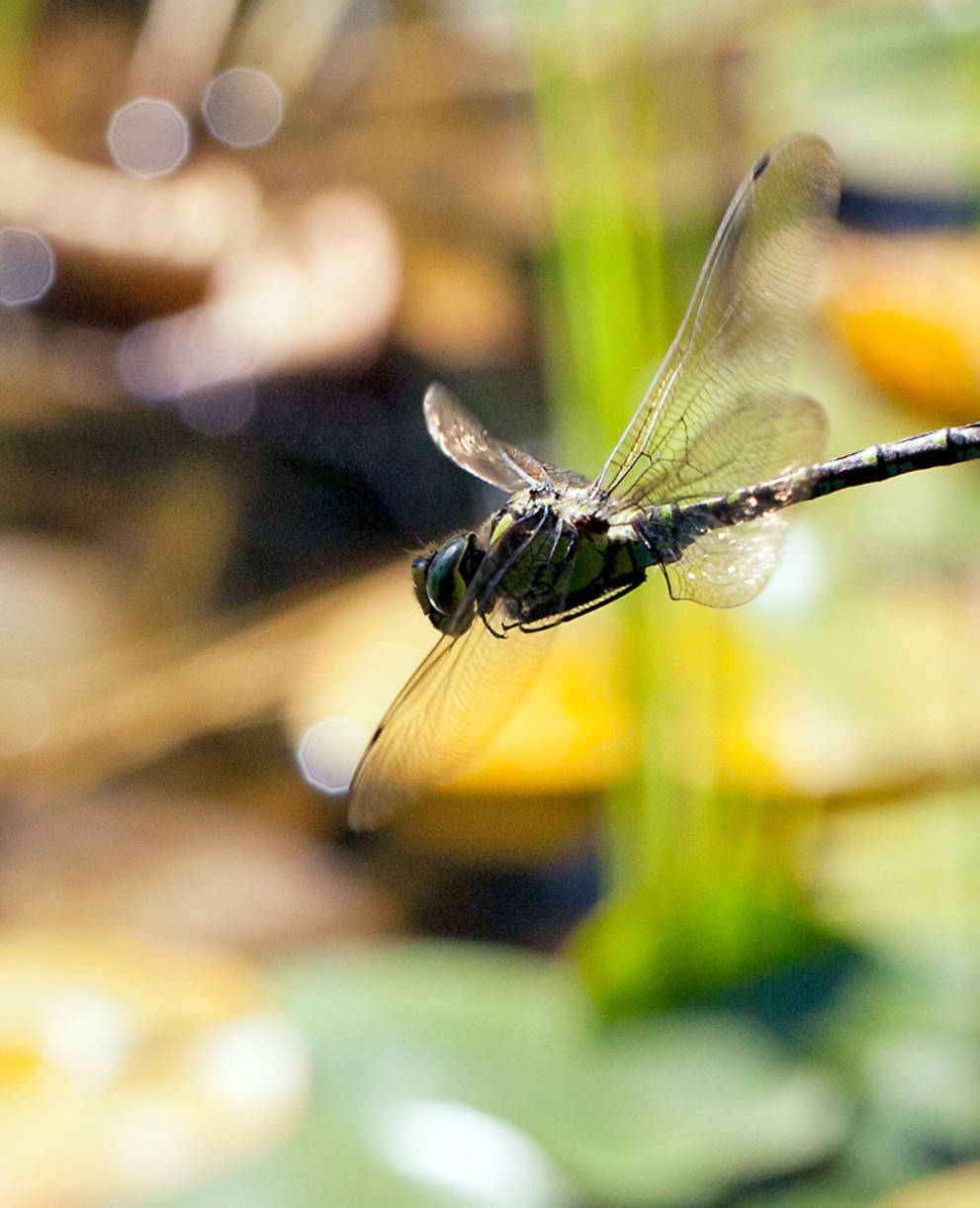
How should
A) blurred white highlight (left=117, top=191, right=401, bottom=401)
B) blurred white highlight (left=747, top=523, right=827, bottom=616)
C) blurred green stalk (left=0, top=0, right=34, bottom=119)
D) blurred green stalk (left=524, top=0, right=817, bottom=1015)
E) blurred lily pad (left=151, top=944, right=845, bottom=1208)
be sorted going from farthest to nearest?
blurred green stalk (left=0, top=0, right=34, bottom=119) < blurred white highlight (left=117, top=191, right=401, bottom=401) < blurred white highlight (left=747, top=523, right=827, bottom=616) < blurred green stalk (left=524, top=0, right=817, bottom=1015) < blurred lily pad (left=151, top=944, right=845, bottom=1208)

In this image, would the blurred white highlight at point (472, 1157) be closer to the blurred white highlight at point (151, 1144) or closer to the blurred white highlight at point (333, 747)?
the blurred white highlight at point (151, 1144)

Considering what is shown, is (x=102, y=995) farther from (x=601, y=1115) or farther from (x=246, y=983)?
(x=601, y=1115)

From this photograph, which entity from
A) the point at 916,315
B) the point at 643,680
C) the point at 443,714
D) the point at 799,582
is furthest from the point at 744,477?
the point at 916,315

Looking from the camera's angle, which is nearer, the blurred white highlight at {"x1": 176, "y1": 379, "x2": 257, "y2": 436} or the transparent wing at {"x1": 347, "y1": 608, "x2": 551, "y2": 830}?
the transparent wing at {"x1": 347, "y1": 608, "x2": 551, "y2": 830}

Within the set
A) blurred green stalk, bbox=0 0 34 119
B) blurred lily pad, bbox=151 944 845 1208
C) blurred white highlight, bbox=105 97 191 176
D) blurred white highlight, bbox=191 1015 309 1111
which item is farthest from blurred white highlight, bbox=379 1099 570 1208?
blurred green stalk, bbox=0 0 34 119

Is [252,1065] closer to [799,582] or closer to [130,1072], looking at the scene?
[130,1072]

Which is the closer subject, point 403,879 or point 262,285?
point 403,879

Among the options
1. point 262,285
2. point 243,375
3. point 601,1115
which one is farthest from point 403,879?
point 262,285

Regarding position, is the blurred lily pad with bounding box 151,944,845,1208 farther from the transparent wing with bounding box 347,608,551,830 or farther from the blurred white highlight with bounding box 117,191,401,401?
the blurred white highlight with bounding box 117,191,401,401
